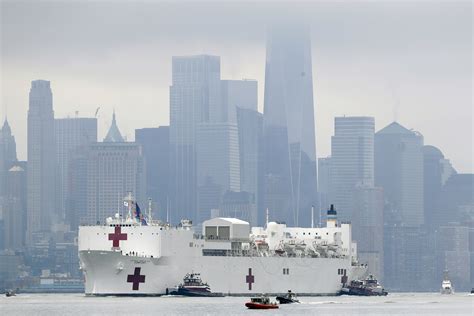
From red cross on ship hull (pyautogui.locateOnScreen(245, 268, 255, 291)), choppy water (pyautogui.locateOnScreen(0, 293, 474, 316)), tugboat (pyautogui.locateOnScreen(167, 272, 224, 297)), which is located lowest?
choppy water (pyautogui.locateOnScreen(0, 293, 474, 316))

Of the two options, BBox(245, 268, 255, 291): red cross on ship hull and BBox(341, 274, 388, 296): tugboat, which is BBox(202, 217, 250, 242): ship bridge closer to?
BBox(245, 268, 255, 291): red cross on ship hull

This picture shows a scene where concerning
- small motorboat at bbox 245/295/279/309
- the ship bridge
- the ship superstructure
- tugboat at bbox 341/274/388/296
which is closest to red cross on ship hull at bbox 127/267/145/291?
the ship superstructure

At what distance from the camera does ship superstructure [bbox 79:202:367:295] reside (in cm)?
10325

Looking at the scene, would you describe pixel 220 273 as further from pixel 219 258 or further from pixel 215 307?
pixel 215 307

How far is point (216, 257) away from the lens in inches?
4225

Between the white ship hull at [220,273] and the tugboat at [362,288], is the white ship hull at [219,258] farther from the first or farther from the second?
the tugboat at [362,288]

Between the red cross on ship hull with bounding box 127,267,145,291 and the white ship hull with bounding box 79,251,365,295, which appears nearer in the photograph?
the white ship hull with bounding box 79,251,365,295

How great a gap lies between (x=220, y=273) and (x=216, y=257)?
117 cm

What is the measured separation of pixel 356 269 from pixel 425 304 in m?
14.0

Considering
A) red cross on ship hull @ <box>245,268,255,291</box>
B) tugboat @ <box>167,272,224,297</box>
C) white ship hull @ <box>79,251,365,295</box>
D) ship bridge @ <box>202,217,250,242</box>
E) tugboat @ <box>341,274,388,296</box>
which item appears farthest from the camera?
tugboat @ <box>341,274,388,296</box>

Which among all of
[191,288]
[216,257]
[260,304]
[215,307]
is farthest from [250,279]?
[260,304]

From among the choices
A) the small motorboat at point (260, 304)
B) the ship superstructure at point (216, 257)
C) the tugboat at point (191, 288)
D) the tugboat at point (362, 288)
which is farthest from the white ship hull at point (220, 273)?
the small motorboat at point (260, 304)

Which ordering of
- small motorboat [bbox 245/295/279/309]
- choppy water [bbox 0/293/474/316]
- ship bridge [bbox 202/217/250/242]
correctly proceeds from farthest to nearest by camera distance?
ship bridge [bbox 202/217/250/242] → small motorboat [bbox 245/295/279/309] → choppy water [bbox 0/293/474/316]

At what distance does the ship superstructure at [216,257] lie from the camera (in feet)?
339
